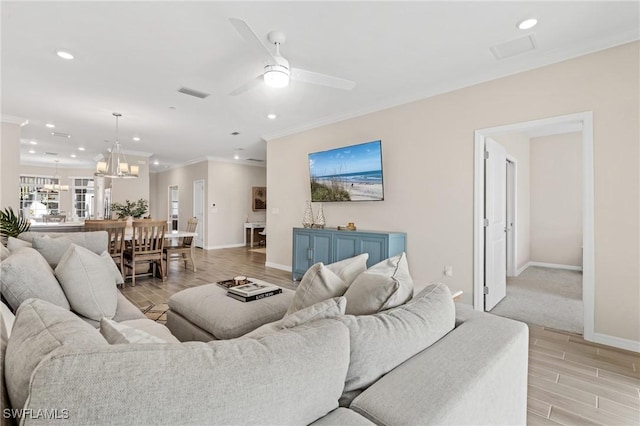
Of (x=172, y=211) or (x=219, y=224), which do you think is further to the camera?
(x=172, y=211)

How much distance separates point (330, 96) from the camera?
4125 millimetres

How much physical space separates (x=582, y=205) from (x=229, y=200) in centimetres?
816

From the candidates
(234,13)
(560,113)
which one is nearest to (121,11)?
(234,13)

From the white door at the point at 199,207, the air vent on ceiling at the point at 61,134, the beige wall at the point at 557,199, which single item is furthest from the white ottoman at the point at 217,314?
the white door at the point at 199,207

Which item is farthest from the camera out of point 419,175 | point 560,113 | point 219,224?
point 219,224

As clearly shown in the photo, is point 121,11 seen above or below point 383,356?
above

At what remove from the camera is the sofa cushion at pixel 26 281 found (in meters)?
1.50

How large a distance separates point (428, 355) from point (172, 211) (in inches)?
438

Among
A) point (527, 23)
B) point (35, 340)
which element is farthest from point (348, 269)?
point (527, 23)

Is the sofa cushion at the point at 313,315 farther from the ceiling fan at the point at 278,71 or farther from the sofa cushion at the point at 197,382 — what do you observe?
the ceiling fan at the point at 278,71

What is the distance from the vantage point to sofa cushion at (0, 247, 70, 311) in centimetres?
150

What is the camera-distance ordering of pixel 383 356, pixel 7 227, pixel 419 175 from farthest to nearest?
1. pixel 419 175
2. pixel 7 227
3. pixel 383 356

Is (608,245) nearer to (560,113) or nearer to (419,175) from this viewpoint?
(560,113)

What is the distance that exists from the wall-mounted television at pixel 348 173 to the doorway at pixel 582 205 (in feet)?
4.15
